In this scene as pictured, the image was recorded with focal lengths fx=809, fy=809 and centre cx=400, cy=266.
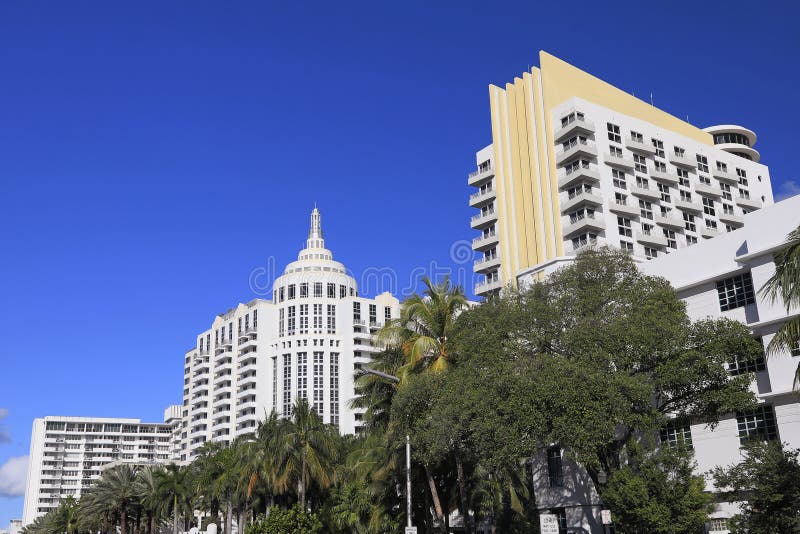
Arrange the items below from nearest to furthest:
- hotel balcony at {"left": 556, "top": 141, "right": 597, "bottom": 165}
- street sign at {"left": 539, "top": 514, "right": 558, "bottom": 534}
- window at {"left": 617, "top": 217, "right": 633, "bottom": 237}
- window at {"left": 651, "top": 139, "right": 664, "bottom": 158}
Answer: street sign at {"left": 539, "top": 514, "right": 558, "bottom": 534}
window at {"left": 617, "top": 217, "right": 633, "bottom": 237}
hotel balcony at {"left": 556, "top": 141, "right": 597, "bottom": 165}
window at {"left": 651, "top": 139, "right": 664, "bottom": 158}

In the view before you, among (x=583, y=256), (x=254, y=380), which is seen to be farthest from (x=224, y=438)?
(x=583, y=256)

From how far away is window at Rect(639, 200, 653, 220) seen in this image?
280ft

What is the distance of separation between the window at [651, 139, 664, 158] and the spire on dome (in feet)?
244

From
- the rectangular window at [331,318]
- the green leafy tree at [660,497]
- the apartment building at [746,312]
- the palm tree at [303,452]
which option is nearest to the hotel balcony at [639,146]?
the apartment building at [746,312]

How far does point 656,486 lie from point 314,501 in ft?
135

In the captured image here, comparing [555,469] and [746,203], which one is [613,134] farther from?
[555,469]

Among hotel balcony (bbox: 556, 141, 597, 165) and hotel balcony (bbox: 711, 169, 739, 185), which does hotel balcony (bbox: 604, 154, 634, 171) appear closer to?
hotel balcony (bbox: 556, 141, 597, 165)

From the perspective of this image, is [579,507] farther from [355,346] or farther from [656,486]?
[355,346]

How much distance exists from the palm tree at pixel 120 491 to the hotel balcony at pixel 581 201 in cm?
5840

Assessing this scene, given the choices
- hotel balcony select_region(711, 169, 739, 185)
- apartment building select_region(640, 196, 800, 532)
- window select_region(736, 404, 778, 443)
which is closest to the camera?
apartment building select_region(640, 196, 800, 532)

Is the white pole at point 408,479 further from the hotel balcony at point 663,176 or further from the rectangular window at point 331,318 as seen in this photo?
the rectangular window at point 331,318

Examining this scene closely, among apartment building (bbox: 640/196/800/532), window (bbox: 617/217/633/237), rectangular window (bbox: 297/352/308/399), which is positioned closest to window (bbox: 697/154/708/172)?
window (bbox: 617/217/633/237)

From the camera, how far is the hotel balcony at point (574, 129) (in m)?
83.3

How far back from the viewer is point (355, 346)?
137 meters
